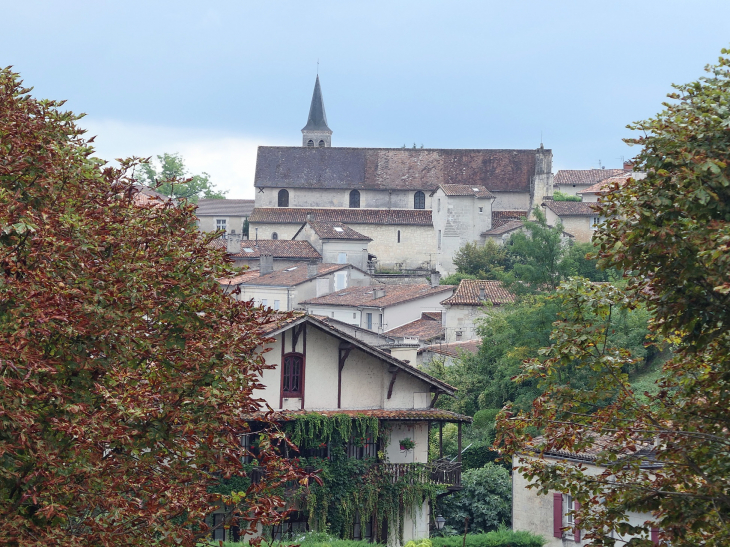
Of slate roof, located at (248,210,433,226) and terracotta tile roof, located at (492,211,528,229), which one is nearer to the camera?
terracotta tile roof, located at (492,211,528,229)

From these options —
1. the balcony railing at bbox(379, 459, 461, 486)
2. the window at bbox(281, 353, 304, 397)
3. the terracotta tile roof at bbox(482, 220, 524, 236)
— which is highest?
the terracotta tile roof at bbox(482, 220, 524, 236)

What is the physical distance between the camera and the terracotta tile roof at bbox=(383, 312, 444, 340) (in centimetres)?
4906

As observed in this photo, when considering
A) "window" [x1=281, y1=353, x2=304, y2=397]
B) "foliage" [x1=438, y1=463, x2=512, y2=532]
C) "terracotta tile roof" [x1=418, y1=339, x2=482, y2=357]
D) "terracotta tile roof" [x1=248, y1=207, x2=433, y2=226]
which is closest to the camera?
"window" [x1=281, y1=353, x2=304, y2=397]

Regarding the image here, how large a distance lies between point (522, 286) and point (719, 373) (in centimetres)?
4217

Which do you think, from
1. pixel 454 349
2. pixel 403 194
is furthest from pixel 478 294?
pixel 403 194

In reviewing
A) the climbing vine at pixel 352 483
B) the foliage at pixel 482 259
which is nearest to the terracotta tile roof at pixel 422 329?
the foliage at pixel 482 259

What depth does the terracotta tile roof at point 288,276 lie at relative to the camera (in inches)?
2434

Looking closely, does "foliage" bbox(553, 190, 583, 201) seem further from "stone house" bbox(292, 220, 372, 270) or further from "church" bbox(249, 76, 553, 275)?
"stone house" bbox(292, 220, 372, 270)

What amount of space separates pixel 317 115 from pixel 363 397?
92665mm

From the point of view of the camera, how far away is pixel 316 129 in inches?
4358

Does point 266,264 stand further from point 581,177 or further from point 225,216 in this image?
point 581,177

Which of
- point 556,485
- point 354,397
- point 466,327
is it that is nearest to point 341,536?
point 354,397

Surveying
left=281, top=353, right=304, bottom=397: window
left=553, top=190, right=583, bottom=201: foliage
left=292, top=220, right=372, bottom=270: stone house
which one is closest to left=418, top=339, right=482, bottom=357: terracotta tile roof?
left=281, top=353, right=304, bottom=397: window

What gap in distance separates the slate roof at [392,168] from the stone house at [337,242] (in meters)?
12.3
